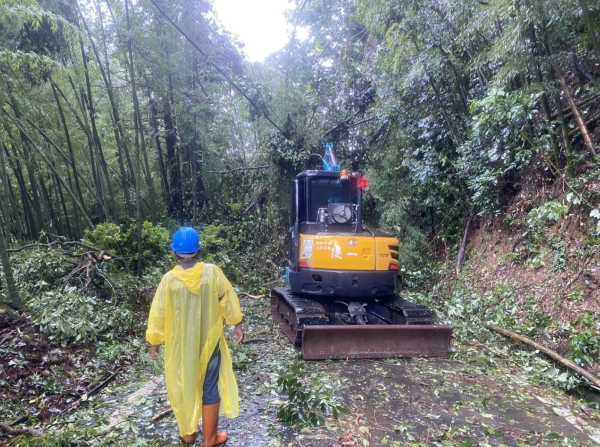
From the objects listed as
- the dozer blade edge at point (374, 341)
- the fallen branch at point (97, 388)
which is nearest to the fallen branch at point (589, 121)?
the dozer blade edge at point (374, 341)

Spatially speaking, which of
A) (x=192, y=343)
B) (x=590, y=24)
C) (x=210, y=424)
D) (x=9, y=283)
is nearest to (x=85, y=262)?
(x=9, y=283)

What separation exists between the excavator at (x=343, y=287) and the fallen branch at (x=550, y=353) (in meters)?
0.75

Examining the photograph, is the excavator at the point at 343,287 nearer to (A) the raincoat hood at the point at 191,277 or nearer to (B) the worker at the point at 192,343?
(B) the worker at the point at 192,343

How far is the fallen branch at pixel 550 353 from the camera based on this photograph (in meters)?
3.86

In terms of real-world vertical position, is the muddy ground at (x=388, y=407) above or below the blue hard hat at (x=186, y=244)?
below

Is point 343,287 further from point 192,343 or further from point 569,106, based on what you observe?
point 569,106

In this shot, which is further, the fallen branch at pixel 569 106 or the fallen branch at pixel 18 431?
the fallen branch at pixel 569 106

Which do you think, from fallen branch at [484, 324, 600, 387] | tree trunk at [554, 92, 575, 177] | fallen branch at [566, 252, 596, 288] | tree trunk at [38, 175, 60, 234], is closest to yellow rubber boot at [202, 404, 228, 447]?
fallen branch at [484, 324, 600, 387]

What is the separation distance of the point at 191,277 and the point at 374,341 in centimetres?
275

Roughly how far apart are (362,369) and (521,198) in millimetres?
4075

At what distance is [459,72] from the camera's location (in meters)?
7.63

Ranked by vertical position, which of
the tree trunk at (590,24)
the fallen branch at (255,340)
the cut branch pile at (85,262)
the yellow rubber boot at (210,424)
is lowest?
the fallen branch at (255,340)

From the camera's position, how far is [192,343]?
2850mm

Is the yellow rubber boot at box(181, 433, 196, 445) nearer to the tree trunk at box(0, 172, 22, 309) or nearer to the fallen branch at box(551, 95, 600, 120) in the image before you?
the tree trunk at box(0, 172, 22, 309)
